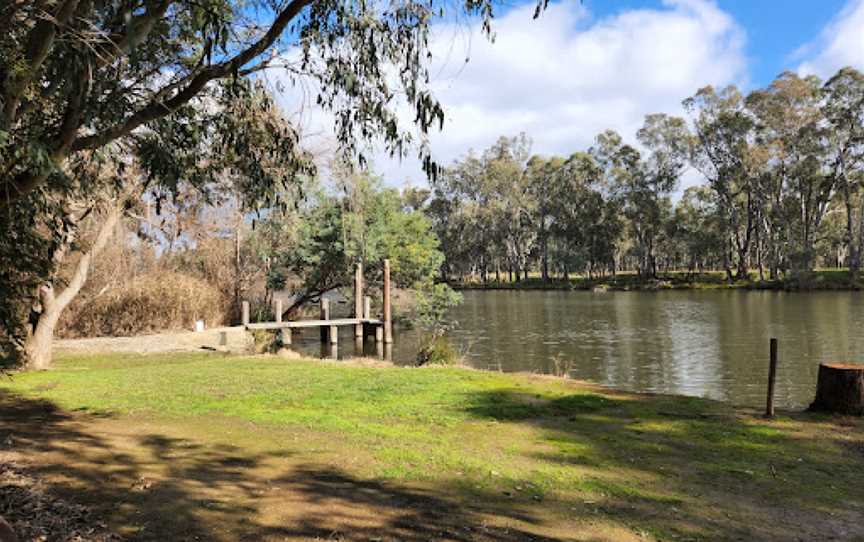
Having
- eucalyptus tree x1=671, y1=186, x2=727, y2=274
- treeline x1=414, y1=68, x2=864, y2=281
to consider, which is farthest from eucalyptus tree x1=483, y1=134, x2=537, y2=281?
eucalyptus tree x1=671, y1=186, x2=727, y2=274

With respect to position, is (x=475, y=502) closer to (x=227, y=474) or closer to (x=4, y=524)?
(x=227, y=474)

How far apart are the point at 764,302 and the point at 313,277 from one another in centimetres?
2713

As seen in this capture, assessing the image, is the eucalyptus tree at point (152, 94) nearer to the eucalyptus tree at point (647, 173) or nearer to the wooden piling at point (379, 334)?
the wooden piling at point (379, 334)

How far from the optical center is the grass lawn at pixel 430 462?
14.5ft

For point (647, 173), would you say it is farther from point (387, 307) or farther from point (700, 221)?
point (387, 307)

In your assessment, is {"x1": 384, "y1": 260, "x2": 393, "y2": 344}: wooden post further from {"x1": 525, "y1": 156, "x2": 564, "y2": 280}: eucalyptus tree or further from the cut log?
{"x1": 525, "y1": 156, "x2": 564, "y2": 280}: eucalyptus tree

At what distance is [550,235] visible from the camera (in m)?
76.6

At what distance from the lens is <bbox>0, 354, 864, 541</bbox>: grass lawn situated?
4.43 meters

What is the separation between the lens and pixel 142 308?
21.1m

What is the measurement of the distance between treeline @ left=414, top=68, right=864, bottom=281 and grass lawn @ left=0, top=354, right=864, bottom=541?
1675 inches

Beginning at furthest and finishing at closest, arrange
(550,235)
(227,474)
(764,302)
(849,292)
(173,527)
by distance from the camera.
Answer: (550,235) < (849,292) < (764,302) < (227,474) < (173,527)

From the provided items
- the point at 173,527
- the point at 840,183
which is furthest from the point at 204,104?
the point at 840,183

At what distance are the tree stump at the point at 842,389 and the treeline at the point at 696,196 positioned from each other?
43031 millimetres

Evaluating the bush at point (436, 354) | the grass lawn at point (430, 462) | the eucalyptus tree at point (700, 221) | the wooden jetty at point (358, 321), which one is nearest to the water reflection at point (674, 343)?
the wooden jetty at point (358, 321)
